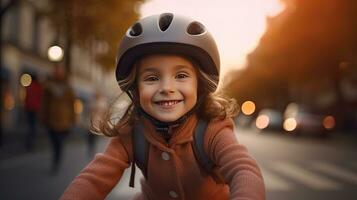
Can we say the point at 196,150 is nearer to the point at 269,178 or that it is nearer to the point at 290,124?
the point at 269,178

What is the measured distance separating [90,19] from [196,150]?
61.7 feet

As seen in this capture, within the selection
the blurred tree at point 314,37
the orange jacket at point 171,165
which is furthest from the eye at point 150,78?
the blurred tree at point 314,37

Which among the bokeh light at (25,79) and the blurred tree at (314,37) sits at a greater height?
the blurred tree at (314,37)

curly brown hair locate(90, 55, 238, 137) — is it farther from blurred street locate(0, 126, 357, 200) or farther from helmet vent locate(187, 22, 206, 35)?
blurred street locate(0, 126, 357, 200)

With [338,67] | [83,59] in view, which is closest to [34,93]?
[338,67]

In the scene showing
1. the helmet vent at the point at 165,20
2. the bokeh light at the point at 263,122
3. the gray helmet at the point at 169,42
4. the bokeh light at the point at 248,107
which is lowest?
the gray helmet at the point at 169,42

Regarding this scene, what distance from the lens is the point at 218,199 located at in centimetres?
247

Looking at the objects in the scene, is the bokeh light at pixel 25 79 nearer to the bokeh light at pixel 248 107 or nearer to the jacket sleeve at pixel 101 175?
the jacket sleeve at pixel 101 175

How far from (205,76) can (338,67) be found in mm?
26537

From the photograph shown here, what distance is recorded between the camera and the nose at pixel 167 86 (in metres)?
2.31

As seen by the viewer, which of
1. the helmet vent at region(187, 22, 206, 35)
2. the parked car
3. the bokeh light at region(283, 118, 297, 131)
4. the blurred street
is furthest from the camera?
the bokeh light at region(283, 118, 297, 131)

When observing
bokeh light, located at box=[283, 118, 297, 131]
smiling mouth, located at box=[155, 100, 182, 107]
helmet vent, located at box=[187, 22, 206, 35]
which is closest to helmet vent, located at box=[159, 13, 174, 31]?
helmet vent, located at box=[187, 22, 206, 35]

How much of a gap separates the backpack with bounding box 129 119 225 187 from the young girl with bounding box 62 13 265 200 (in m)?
0.01

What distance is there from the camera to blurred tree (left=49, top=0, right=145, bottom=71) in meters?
20.0
